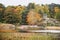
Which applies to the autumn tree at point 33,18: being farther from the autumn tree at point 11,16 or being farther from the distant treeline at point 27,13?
the autumn tree at point 11,16

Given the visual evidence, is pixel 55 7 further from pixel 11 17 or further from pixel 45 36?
pixel 11 17

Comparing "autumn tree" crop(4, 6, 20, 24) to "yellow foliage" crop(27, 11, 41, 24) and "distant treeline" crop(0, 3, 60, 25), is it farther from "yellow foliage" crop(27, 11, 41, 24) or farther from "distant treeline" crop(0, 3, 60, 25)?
"yellow foliage" crop(27, 11, 41, 24)

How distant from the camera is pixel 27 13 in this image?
5.28ft

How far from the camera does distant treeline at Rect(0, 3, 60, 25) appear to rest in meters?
1.60

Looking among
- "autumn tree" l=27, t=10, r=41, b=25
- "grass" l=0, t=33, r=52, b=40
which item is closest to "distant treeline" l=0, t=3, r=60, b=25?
"autumn tree" l=27, t=10, r=41, b=25

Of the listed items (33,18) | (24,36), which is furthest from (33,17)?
(24,36)

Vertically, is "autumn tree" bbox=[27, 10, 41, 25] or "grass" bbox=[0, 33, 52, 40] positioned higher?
"autumn tree" bbox=[27, 10, 41, 25]

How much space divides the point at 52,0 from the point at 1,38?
0.70 m

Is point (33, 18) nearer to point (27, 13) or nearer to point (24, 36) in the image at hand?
point (27, 13)

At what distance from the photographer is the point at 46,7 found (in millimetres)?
1620

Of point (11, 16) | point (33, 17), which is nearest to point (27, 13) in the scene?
point (33, 17)

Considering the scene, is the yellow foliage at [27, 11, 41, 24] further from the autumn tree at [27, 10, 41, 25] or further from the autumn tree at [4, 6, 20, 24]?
the autumn tree at [4, 6, 20, 24]

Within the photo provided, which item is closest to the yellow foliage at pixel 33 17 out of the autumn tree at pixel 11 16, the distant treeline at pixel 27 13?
the distant treeline at pixel 27 13

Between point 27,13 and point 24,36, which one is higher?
point 27,13
